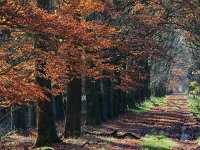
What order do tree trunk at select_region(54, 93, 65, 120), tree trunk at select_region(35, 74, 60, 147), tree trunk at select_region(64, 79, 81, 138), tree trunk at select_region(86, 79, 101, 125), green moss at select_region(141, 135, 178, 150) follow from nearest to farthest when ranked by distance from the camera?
tree trunk at select_region(35, 74, 60, 147) < green moss at select_region(141, 135, 178, 150) < tree trunk at select_region(64, 79, 81, 138) < tree trunk at select_region(86, 79, 101, 125) < tree trunk at select_region(54, 93, 65, 120)

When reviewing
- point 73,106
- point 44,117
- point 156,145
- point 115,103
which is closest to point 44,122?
point 44,117

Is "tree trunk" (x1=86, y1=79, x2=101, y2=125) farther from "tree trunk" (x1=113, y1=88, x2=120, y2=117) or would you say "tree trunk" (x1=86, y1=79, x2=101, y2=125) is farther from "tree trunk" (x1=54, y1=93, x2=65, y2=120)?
"tree trunk" (x1=54, y1=93, x2=65, y2=120)

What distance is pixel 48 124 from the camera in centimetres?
1812

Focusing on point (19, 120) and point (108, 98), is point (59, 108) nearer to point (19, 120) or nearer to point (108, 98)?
point (108, 98)

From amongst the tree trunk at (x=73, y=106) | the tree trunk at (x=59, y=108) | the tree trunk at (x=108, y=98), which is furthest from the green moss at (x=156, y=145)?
the tree trunk at (x=59, y=108)

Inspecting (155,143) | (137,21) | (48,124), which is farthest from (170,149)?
(137,21)

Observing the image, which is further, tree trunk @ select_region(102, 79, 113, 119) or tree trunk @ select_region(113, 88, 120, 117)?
tree trunk @ select_region(113, 88, 120, 117)

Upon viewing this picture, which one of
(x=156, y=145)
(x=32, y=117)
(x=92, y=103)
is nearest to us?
(x=156, y=145)

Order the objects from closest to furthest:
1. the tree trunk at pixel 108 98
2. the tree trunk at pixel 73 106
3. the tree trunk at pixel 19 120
Answer: the tree trunk at pixel 73 106 → the tree trunk at pixel 19 120 → the tree trunk at pixel 108 98

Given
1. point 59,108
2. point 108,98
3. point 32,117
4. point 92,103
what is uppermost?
point 108,98

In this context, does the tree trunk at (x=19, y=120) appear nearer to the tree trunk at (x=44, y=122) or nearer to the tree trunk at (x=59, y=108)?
the tree trunk at (x=59, y=108)

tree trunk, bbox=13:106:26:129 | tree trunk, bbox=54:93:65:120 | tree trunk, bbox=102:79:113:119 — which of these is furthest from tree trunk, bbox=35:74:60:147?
tree trunk, bbox=54:93:65:120

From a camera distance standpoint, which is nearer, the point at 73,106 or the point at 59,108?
the point at 73,106

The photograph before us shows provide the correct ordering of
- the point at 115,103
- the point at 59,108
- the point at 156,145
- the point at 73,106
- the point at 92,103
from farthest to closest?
the point at 115,103, the point at 59,108, the point at 92,103, the point at 73,106, the point at 156,145
